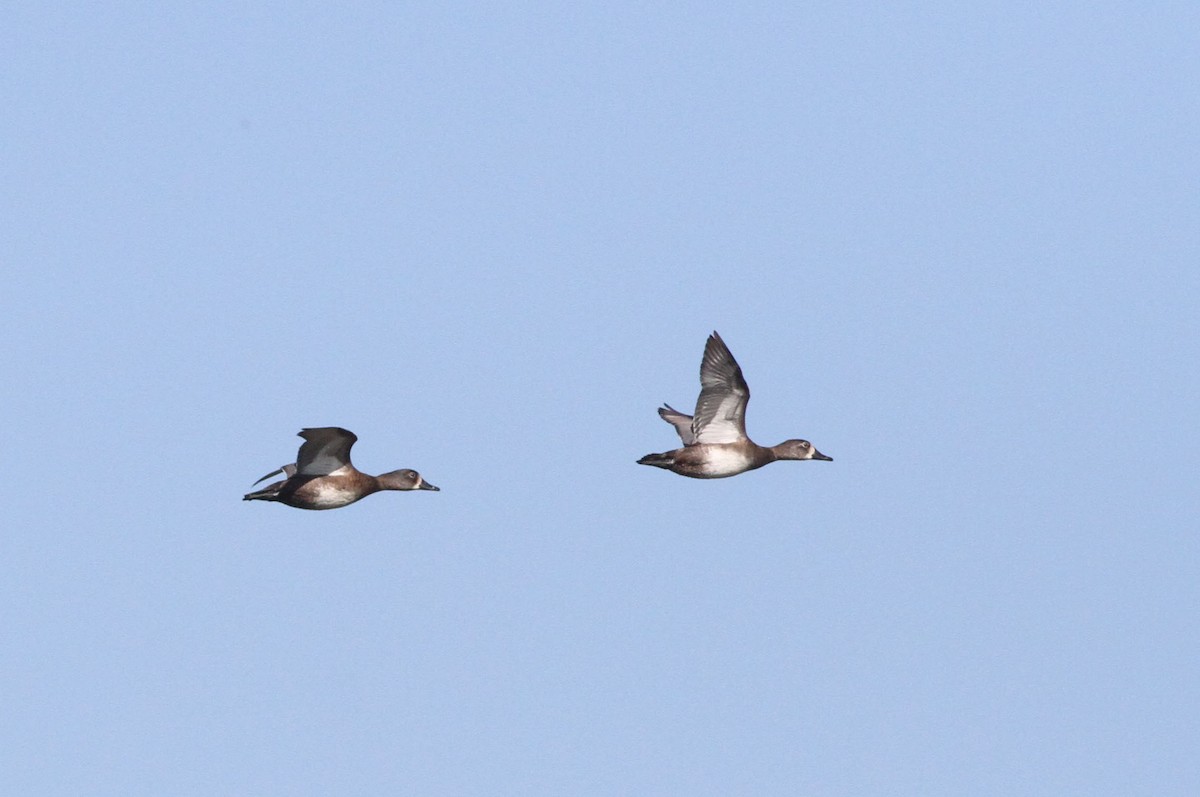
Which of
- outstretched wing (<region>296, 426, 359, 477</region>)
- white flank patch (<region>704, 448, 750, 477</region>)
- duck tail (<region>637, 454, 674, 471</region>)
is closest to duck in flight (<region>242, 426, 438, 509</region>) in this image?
outstretched wing (<region>296, 426, 359, 477</region>)

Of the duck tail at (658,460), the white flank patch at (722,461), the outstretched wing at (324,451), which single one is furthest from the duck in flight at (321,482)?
the white flank patch at (722,461)

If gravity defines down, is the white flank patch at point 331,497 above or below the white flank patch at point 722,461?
below

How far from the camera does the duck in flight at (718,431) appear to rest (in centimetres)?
3897

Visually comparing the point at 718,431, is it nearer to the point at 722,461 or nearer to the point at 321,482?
the point at 722,461

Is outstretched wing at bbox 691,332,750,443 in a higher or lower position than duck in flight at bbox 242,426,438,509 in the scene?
higher

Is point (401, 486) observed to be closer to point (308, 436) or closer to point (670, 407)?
point (308, 436)

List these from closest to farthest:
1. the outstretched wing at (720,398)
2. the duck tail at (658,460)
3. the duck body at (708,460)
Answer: the outstretched wing at (720,398)
the duck tail at (658,460)
the duck body at (708,460)

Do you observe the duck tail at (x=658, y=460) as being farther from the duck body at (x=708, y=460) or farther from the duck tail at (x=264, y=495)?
the duck tail at (x=264, y=495)

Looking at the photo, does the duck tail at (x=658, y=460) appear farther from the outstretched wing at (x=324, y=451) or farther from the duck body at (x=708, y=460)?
the outstretched wing at (x=324, y=451)

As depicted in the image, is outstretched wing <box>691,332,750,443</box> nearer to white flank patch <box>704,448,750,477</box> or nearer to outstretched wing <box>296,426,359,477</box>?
white flank patch <box>704,448,750,477</box>

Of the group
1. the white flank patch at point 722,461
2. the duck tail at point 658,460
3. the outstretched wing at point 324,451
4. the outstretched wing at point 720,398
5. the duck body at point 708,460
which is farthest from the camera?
the white flank patch at point 722,461

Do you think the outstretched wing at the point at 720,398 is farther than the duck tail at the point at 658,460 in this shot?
No

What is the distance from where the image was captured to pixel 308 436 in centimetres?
3722

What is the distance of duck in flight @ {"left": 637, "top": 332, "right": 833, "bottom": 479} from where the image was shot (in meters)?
39.0
